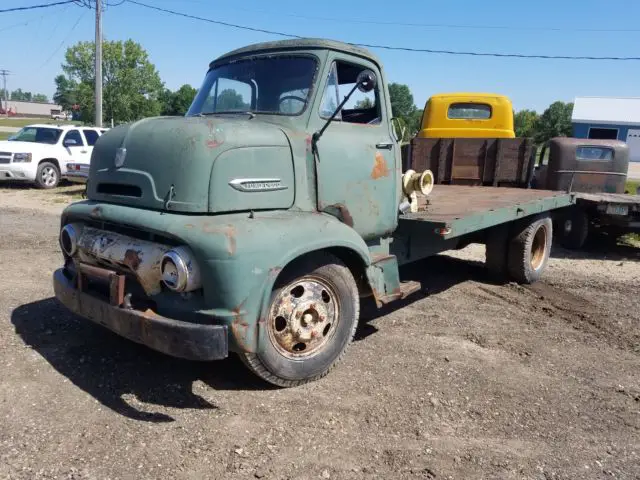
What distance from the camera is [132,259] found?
136 inches

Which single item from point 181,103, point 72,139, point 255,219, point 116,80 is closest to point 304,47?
point 255,219

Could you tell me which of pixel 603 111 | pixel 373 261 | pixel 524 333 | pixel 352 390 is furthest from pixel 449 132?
pixel 603 111

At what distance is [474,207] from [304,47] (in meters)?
2.54

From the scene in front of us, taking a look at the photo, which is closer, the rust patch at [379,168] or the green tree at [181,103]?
the rust patch at [379,168]

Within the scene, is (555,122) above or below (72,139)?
above

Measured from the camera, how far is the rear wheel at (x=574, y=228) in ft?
29.0

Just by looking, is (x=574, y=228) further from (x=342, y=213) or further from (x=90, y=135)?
(x=90, y=135)

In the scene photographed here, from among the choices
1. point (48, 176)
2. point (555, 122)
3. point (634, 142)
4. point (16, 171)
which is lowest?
point (48, 176)

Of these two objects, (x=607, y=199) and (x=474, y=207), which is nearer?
(x=474, y=207)

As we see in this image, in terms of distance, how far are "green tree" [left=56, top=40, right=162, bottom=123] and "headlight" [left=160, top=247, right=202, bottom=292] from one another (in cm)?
2538

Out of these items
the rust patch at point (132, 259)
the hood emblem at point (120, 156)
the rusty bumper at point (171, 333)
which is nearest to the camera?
the rusty bumper at point (171, 333)

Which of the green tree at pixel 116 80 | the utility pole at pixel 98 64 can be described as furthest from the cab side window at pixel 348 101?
the green tree at pixel 116 80

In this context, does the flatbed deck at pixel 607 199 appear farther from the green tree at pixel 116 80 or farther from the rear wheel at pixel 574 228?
the green tree at pixel 116 80

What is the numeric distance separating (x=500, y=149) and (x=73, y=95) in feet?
Answer: 78.3
